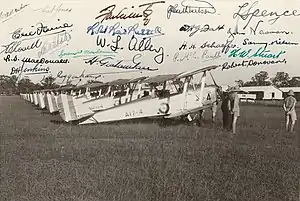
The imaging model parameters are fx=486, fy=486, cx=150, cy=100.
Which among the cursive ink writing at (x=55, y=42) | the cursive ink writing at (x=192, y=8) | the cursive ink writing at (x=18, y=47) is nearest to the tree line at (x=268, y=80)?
the cursive ink writing at (x=192, y=8)

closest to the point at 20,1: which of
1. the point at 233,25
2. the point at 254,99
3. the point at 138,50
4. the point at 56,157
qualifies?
the point at 138,50

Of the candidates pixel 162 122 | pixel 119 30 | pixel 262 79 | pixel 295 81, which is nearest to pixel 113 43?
pixel 119 30

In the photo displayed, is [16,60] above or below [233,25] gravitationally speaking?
below

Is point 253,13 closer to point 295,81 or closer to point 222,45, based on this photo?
point 222,45

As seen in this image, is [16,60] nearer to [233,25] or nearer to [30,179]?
[30,179]

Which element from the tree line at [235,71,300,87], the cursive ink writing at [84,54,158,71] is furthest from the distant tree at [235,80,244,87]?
the cursive ink writing at [84,54,158,71]

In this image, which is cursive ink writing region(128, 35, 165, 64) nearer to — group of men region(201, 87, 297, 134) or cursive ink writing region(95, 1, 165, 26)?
cursive ink writing region(95, 1, 165, 26)

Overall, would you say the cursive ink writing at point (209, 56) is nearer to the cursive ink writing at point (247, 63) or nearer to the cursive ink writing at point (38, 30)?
the cursive ink writing at point (247, 63)
